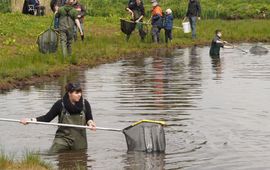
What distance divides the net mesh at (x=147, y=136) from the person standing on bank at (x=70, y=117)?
0.70m

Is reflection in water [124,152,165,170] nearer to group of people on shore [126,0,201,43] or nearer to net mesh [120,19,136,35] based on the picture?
group of people on shore [126,0,201,43]

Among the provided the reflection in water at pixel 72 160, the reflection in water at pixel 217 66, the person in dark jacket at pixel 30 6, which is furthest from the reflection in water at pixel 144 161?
the person in dark jacket at pixel 30 6

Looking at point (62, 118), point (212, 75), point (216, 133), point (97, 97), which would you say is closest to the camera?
point (62, 118)

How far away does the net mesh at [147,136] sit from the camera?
12828 millimetres

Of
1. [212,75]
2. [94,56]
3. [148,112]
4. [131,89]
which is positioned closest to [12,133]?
[148,112]

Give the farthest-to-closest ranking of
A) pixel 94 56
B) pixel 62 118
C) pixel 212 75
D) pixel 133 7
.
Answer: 1. pixel 133 7
2. pixel 94 56
3. pixel 212 75
4. pixel 62 118

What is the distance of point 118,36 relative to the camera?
1281 inches

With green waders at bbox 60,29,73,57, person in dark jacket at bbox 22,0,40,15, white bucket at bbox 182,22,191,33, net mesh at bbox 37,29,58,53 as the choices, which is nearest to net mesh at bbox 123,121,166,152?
green waders at bbox 60,29,73,57

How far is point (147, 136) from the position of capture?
12.8 m

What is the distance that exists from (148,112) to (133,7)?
→ 14.8 meters

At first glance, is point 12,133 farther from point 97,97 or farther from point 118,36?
point 118,36

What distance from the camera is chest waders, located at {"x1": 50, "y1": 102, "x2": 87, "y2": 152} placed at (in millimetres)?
12734

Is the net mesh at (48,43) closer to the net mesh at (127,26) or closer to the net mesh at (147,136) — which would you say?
the net mesh at (127,26)

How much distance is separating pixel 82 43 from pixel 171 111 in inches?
477
